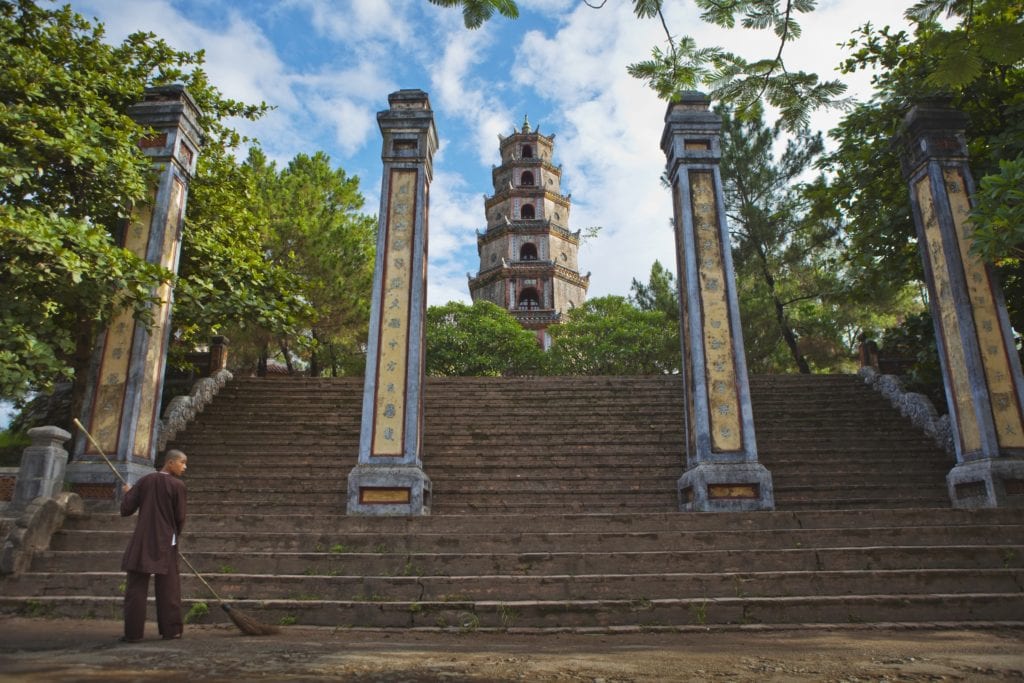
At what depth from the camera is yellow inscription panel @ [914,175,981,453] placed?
7.20 meters

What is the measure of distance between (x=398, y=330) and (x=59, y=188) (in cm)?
422

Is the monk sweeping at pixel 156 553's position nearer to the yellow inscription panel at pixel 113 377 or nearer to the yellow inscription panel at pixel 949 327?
the yellow inscription panel at pixel 113 377

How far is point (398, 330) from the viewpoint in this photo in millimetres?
8039

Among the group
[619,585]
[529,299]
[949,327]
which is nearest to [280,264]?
[619,585]

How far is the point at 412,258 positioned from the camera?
328 inches

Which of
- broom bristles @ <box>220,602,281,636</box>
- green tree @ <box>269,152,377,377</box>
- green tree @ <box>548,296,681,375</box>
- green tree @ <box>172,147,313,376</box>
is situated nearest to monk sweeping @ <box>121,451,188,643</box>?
broom bristles @ <box>220,602,281,636</box>

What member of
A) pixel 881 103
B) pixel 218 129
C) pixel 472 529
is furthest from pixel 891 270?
pixel 218 129

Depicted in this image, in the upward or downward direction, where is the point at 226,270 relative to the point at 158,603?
upward

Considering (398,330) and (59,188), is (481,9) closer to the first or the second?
(398,330)

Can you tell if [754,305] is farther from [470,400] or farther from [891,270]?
[470,400]

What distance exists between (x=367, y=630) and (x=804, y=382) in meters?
10.1

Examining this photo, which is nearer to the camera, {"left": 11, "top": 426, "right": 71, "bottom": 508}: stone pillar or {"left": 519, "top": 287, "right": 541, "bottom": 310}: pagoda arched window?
{"left": 11, "top": 426, "right": 71, "bottom": 508}: stone pillar

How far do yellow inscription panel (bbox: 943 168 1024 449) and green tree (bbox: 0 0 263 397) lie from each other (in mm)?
9120

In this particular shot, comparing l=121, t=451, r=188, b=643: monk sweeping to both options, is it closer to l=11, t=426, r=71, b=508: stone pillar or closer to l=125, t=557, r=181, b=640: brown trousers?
l=125, t=557, r=181, b=640: brown trousers
